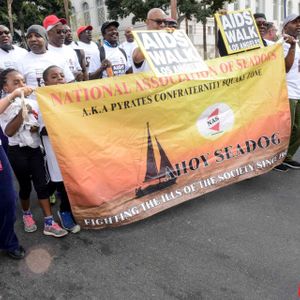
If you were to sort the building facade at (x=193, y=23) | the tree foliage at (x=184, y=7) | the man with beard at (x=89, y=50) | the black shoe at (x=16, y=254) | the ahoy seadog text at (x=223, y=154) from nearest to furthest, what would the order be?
the black shoe at (x=16, y=254) → the ahoy seadog text at (x=223, y=154) → the man with beard at (x=89, y=50) → the tree foliage at (x=184, y=7) → the building facade at (x=193, y=23)

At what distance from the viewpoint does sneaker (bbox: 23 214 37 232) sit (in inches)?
133

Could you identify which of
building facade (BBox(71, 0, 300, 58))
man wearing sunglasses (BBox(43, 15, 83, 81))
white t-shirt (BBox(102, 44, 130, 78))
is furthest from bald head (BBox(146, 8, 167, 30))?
building facade (BBox(71, 0, 300, 58))

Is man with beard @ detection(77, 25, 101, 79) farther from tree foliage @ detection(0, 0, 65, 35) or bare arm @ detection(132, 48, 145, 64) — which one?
tree foliage @ detection(0, 0, 65, 35)

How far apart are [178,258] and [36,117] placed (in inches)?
63.5

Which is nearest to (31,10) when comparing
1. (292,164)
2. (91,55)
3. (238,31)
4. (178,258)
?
(91,55)

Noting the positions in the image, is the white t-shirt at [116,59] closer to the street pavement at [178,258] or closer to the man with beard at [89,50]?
the man with beard at [89,50]

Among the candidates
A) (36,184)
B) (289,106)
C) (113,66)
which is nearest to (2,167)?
(36,184)

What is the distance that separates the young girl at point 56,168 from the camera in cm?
315

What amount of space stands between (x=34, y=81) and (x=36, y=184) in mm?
1059

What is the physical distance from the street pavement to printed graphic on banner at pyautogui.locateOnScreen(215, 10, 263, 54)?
1.65 meters

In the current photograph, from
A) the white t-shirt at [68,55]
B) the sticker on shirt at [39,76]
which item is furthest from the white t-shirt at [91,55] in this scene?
the sticker on shirt at [39,76]

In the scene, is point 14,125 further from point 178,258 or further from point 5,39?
point 5,39

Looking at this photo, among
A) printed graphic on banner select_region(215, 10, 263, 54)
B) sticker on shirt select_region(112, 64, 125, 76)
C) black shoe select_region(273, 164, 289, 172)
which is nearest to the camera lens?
printed graphic on banner select_region(215, 10, 263, 54)

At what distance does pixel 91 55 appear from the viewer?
5.53m
